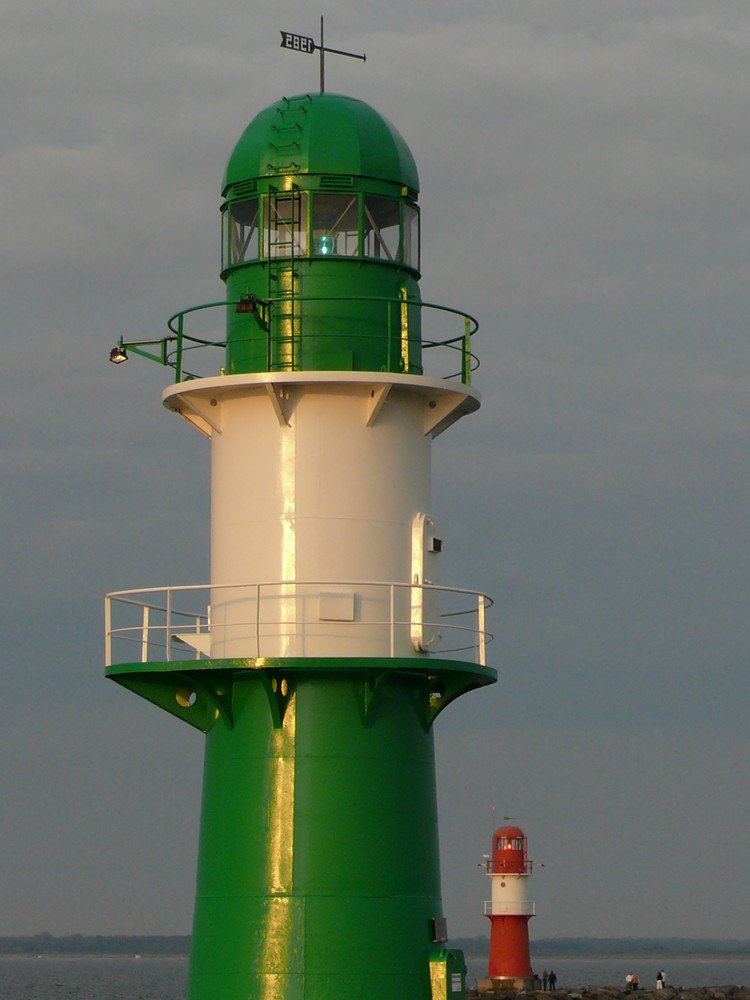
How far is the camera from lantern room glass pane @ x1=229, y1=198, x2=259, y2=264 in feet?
69.9

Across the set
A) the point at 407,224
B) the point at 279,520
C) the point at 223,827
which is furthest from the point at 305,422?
the point at 223,827

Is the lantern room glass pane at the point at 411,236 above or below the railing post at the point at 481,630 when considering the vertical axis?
above

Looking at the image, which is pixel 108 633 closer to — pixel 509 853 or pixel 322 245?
pixel 322 245

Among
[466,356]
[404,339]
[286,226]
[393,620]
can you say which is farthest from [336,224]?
[393,620]

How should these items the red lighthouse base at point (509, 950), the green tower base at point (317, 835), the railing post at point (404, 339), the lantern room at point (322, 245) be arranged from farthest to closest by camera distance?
1. the red lighthouse base at point (509, 950)
2. the railing post at point (404, 339)
3. the lantern room at point (322, 245)
4. the green tower base at point (317, 835)

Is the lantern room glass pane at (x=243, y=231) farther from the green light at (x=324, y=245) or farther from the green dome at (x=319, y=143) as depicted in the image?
the green light at (x=324, y=245)

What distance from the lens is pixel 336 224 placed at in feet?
69.4

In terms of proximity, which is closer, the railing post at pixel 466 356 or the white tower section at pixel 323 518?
the white tower section at pixel 323 518

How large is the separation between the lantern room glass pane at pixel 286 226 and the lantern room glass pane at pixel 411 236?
126cm

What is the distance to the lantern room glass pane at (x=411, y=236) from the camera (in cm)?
2152

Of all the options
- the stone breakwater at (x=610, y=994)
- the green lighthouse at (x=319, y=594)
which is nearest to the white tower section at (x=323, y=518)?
the green lighthouse at (x=319, y=594)

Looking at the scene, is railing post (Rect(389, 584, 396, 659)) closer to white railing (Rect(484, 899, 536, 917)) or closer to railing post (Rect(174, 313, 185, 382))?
railing post (Rect(174, 313, 185, 382))

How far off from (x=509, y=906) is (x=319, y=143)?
49178 mm

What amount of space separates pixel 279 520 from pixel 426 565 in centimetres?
176
